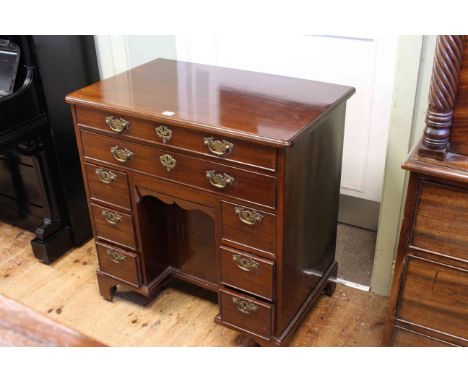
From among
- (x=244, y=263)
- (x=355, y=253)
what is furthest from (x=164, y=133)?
(x=355, y=253)

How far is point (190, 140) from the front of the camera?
1609 millimetres

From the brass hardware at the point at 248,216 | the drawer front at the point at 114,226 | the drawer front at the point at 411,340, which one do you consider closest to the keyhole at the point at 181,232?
the drawer front at the point at 114,226

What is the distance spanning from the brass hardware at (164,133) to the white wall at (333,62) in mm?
857

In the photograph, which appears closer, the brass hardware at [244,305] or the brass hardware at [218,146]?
the brass hardware at [218,146]

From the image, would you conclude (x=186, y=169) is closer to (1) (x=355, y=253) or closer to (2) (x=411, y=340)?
(2) (x=411, y=340)

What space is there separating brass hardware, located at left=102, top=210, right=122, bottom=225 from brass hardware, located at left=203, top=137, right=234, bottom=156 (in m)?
0.54

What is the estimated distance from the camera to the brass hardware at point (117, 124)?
5.60 ft

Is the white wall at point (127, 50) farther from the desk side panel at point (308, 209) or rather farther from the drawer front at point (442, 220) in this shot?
the drawer front at point (442, 220)

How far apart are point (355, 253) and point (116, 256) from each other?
3.38 ft

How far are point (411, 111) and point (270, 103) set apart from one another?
0.50 metres

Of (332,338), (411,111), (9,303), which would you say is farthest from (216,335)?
(9,303)

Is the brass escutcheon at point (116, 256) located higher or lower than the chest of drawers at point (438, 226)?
lower

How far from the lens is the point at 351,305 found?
2166mm

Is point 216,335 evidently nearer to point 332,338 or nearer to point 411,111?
point 332,338
